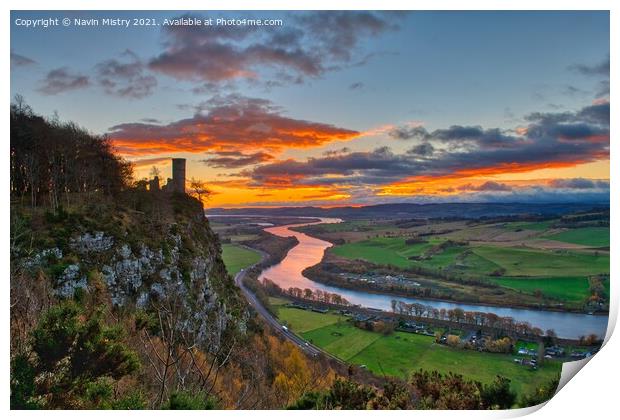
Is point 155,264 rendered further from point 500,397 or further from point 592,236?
point 592,236

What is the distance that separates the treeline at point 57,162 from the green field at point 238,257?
73.6 inches

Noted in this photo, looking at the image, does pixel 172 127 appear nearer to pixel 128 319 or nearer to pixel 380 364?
pixel 128 319

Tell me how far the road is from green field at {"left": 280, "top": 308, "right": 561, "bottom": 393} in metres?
0.07

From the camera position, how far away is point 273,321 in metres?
5.11

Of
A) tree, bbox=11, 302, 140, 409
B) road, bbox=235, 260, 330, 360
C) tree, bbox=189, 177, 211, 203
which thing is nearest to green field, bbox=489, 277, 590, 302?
road, bbox=235, 260, 330, 360

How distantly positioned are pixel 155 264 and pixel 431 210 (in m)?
4.13

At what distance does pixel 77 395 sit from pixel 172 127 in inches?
123

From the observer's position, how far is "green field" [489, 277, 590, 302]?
4.55 m

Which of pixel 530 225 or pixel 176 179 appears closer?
pixel 530 225

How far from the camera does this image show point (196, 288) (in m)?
5.95

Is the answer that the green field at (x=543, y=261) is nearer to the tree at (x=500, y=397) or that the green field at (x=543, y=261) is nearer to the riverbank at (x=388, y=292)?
the riverbank at (x=388, y=292)

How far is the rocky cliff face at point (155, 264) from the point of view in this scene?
5.00m

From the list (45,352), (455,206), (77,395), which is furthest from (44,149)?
(455,206)

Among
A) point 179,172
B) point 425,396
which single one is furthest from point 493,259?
point 179,172
